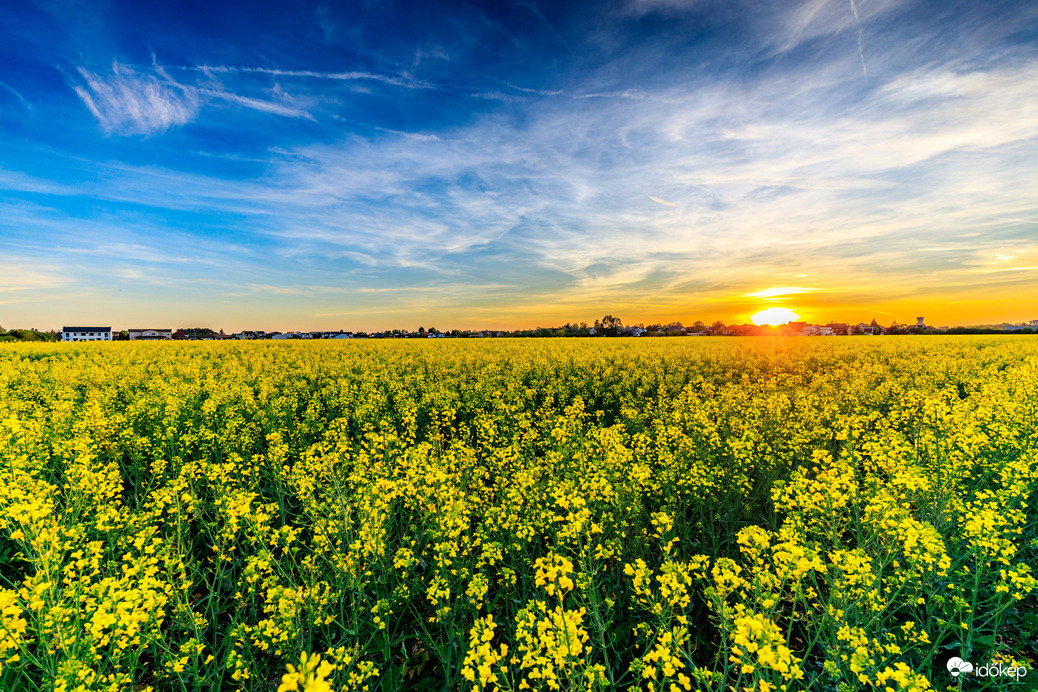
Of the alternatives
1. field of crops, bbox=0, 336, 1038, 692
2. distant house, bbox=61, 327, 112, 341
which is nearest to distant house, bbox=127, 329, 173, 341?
distant house, bbox=61, 327, 112, 341

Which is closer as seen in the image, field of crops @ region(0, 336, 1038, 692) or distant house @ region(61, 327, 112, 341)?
field of crops @ region(0, 336, 1038, 692)

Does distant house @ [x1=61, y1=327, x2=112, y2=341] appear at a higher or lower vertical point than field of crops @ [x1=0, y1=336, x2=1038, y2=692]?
higher

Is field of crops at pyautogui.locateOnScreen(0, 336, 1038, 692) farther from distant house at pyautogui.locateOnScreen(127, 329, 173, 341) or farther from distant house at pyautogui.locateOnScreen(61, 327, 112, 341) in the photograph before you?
distant house at pyautogui.locateOnScreen(61, 327, 112, 341)

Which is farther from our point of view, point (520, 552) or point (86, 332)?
point (86, 332)

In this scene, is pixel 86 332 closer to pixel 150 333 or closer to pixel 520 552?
pixel 150 333

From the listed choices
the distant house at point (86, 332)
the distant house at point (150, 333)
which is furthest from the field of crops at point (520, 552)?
the distant house at point (86, 332)

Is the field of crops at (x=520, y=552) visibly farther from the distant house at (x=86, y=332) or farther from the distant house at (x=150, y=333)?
the distant house at (x=86, y=332)

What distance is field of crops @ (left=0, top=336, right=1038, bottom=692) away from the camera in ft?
11.7

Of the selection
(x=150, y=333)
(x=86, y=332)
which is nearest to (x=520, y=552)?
(x=150, y=333)

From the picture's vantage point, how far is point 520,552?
5.45 m

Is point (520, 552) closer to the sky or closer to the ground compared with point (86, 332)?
closer to the ground

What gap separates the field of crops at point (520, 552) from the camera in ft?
11.7

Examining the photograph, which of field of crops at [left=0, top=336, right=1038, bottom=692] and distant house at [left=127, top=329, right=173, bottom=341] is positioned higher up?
distant house at [left=127, top=329, right=173, bottom=341]

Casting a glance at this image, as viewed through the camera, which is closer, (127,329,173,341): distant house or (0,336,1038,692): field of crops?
(0,336,1038,692): field of crops
